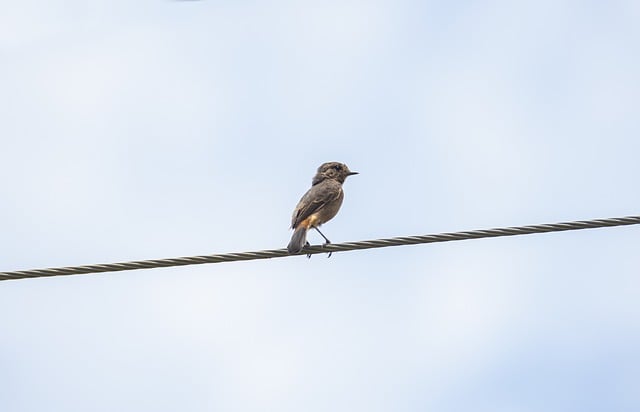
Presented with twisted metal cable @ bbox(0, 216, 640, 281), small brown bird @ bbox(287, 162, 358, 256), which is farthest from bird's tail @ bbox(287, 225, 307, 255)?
twisted metal cable @ bbox(0, 216, 640, 281)

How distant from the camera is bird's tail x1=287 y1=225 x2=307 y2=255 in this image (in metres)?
10.1

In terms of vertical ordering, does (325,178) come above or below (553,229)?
above

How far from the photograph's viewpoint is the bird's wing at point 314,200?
37.6 feet

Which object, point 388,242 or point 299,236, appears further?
point 299,236

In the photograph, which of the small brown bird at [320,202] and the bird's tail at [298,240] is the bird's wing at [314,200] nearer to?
the small brown bird at [320,202]

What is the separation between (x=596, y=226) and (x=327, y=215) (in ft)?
14.4

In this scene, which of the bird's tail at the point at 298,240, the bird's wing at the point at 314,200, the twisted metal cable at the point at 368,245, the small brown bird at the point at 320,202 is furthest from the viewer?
the bird's wing at the point at 314,200

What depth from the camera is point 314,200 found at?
38.4 feet

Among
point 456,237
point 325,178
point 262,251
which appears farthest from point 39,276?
point 325,178

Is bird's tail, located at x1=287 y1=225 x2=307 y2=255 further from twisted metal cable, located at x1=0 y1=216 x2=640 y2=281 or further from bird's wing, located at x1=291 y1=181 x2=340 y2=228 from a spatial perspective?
twisted metal cable, located at x1=0 y1=216 x2=640 y2=281

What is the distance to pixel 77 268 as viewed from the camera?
7.72 meters

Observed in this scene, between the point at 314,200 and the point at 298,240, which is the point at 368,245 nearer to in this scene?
the point at 298,240

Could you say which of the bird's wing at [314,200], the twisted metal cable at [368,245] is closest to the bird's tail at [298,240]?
the bird's wing at [314,200]

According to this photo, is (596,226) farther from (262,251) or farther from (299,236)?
(299,236)
